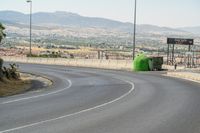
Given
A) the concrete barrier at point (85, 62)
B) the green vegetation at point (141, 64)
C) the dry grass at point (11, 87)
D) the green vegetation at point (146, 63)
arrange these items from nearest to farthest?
the dry grass at point (11, 87)
the green vegetation at point (146, 63)
the green vegetation at point (141, 64)
the concrete barrier at point (85, 62)

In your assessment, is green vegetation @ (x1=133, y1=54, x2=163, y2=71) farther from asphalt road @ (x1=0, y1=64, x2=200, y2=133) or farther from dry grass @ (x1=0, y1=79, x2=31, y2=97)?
asphalt road @ (x1=0, y1=64, x2=200, y2=133)

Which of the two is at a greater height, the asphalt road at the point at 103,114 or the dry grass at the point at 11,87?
the asphalt road at the point at 103,114

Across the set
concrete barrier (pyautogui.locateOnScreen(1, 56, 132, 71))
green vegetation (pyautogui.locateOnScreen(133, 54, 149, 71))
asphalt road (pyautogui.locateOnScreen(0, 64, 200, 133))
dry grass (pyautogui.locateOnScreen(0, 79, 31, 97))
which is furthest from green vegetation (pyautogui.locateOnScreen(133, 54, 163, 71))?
asphalt road (pyautogui.locateOnScreen(0, 64, 200, 133))

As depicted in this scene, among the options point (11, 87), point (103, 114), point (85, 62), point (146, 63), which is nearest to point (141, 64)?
point (146, 63)

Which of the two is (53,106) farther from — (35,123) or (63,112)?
(35,123)

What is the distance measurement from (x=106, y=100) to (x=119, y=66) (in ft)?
136

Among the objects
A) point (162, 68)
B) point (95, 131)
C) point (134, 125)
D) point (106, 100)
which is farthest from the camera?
point (162, 68)

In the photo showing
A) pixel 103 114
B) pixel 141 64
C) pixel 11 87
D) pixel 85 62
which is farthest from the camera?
pixel 85 62

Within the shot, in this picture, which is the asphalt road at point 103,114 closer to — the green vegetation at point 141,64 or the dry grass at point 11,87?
the dry grass at point 11,87

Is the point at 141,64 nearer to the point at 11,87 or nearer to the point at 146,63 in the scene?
the point at 146,63

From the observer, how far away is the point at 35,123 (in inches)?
590

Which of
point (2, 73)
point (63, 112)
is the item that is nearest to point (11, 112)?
point (63, 112)

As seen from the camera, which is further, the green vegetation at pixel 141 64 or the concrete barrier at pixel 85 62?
the concrete barrier at pixel 85 62

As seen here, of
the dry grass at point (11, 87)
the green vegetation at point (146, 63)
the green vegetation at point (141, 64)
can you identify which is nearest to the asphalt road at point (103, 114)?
the dry grass at point (11, 87)
